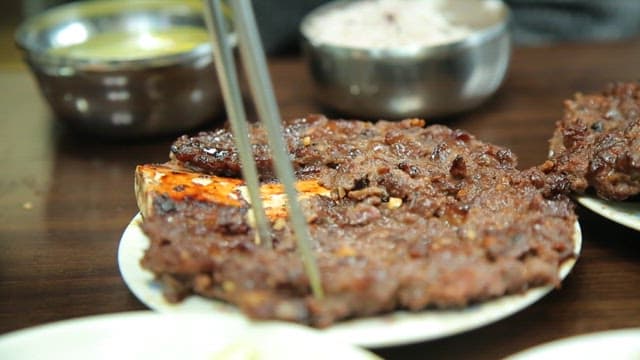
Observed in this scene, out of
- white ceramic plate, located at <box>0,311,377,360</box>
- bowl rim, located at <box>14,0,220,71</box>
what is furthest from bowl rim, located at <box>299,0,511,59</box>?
white ceramic plate, located at <box>0,311,377,360</box>

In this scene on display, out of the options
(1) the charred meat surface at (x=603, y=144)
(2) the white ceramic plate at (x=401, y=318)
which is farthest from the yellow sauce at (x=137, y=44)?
(2) the white ceramic plate at (x=401, y=318)

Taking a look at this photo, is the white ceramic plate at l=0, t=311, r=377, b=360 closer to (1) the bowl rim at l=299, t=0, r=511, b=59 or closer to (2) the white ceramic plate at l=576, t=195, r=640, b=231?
(2) the white ceramic plate at l=576, t=195, r=640, b=231

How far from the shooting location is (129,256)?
7.76 feet

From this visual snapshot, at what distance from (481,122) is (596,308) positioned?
63.1 inches

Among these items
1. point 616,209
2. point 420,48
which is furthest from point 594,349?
point 420,48

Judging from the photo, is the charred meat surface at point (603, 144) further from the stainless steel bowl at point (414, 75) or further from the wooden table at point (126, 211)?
the stainless steel bowl at point (414, 75)

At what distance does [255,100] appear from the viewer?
183cm

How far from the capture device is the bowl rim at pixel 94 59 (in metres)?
3.48

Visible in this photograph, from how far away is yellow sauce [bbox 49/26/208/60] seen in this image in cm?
394

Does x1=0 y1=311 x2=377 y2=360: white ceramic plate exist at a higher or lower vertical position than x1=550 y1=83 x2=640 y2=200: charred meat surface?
higher

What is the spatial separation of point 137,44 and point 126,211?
1.31 meters

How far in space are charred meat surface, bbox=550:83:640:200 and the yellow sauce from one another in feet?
6.17

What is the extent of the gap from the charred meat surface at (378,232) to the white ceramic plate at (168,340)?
109 millimetres

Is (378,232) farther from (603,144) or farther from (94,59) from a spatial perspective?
(94,59)
